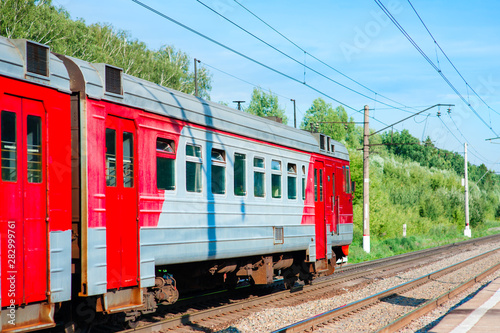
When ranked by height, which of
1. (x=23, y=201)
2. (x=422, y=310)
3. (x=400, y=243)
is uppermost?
(x=23, y=201)

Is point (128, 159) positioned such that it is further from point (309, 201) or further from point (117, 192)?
point (309, 201)

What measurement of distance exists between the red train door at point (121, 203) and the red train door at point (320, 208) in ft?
24.2

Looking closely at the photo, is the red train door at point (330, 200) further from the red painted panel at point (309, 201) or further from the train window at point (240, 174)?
the train window at point (240, 174)

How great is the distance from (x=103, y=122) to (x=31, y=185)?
1552mm

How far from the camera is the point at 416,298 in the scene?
14.3 meters

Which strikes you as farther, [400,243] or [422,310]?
[400,243]

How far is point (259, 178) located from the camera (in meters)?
12.2

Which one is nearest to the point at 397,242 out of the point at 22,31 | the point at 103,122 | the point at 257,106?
the point at 22,31

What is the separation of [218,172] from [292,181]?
3.29m

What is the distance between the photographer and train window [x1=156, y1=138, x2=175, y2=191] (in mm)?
9094

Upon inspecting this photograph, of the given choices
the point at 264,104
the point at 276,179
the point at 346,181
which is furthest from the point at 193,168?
the point at 264,104

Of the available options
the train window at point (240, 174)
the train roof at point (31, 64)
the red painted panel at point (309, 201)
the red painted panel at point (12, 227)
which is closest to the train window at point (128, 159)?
the train roof at point (31, 64)

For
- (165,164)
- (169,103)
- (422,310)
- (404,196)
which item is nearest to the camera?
(165,164)

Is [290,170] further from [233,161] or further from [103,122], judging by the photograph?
[103,122]
